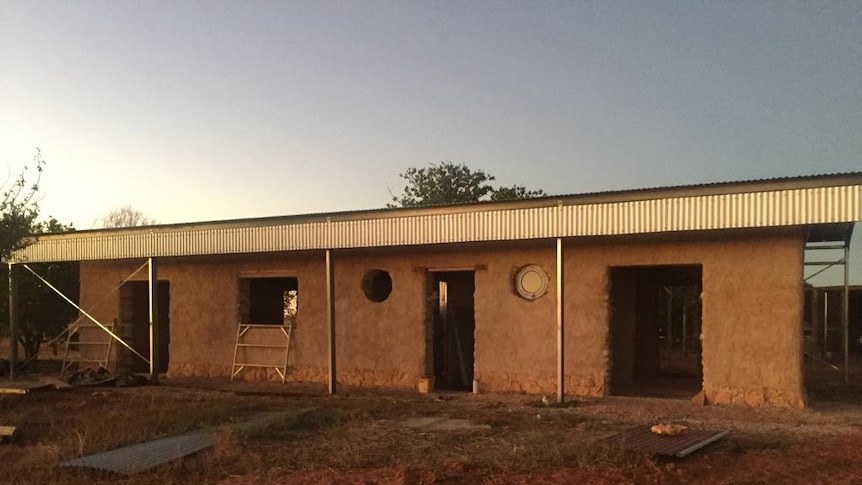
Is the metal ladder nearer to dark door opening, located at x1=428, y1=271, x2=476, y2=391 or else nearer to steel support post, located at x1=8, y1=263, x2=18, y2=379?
dark door opening, located at x1=428, y1=271, x2=476, y2=391

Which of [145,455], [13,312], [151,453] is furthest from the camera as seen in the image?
[13,312]

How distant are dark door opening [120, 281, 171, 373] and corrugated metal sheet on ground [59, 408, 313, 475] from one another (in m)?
9.15

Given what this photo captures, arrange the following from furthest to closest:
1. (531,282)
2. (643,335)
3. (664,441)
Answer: (643,335)
(531,282)
(664,441)

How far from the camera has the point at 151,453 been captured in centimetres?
853

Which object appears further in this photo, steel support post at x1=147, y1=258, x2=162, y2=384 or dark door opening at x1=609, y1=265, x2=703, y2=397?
steel support post at x1=147, y1=258, x2=162, y2=384

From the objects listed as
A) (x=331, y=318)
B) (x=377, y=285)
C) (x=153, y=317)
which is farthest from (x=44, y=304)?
(x=331, y=318)

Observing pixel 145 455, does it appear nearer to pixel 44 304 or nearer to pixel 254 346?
pixel 254 346

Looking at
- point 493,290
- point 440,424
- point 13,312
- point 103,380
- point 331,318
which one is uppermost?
point 493,290

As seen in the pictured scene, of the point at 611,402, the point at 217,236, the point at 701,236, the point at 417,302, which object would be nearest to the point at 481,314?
the point at 417,302

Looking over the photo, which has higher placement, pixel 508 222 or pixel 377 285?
pixel 508 222

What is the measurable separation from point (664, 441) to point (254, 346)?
1063 centimetres

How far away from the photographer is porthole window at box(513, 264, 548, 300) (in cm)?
1364

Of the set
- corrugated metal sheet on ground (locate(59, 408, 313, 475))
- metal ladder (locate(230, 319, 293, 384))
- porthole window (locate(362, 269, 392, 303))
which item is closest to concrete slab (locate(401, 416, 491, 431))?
corrugated metal sheet on ground (locate(59, 408, 313, 475))

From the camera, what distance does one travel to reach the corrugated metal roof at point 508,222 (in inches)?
408
